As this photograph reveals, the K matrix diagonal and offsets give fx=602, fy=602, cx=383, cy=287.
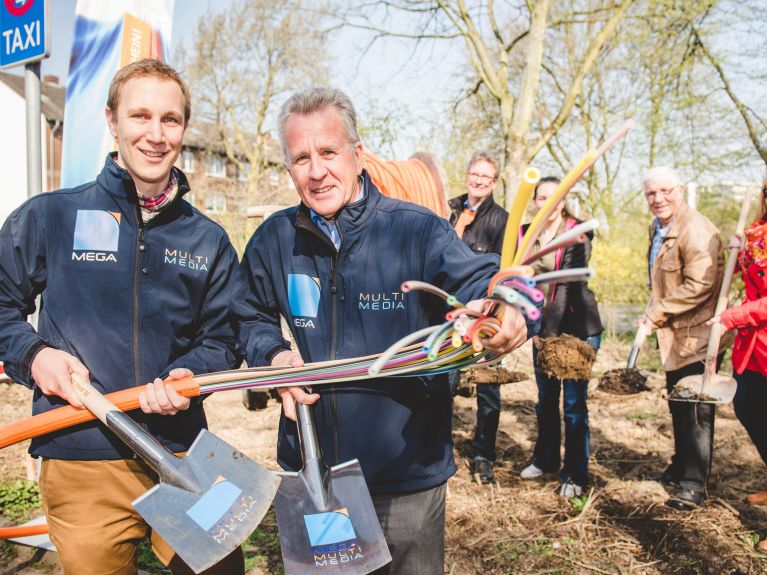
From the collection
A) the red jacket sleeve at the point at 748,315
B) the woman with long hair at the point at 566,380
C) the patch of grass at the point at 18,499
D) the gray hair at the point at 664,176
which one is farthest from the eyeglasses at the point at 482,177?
the patch of grass at the point at 18,499

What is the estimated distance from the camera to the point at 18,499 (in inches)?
156

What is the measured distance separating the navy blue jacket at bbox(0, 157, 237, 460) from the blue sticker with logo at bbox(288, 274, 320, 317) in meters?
0.39

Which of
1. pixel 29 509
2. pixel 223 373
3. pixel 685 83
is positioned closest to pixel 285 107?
pixel 223 373

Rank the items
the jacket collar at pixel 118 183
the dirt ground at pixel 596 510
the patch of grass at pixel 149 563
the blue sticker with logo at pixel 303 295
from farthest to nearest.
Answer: the dirt ground at pixel 596 510 → the patch of grass at pixel 149 563 → the jacket collar at pixel 118 183 → the blue sticker with logo at pixel 303 295

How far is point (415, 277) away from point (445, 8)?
10430 mm

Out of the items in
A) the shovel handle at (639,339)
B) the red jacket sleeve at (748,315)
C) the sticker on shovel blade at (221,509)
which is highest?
the red jacket sleeve at (748,315)

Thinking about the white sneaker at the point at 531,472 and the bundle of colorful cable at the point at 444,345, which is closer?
the bundle of colorful cable at the point at 444,345

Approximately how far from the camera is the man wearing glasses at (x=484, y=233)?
177 inches

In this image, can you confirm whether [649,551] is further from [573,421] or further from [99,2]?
[99,2]

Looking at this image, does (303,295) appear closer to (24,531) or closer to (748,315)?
(24,531)

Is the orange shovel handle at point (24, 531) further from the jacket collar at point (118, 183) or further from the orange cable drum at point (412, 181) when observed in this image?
the orange cable drum at point (412, 181)

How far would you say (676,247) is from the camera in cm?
412

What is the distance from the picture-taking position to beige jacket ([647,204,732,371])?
13.1ft

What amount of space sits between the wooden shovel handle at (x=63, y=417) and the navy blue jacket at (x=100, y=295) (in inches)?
3.4
